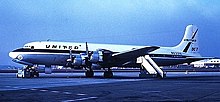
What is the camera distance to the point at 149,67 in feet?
127

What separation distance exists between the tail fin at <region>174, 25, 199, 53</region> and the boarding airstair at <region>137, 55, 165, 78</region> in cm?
877

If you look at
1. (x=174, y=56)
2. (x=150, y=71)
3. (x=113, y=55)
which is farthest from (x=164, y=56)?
(x=113, y=55)

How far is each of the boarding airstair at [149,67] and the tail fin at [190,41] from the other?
877 cm

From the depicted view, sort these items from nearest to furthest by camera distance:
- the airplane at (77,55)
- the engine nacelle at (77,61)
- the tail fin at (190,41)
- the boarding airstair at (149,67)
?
the engine nacelle at (77,61), the airplane at (77,55), the boarding airstair at (149,67), the tail fin at (190,41)

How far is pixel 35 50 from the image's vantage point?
121ft

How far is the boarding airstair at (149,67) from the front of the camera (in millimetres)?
37944

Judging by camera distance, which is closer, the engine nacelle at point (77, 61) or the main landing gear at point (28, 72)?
the engine nacelle at point (77, 61)

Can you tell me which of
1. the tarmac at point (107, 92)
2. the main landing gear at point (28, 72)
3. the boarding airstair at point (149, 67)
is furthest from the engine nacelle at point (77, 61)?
the tarmac at point (107, 92)

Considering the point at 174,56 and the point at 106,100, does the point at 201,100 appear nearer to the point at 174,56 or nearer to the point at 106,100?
the point at 106,100

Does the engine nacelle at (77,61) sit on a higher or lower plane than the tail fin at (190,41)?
lower

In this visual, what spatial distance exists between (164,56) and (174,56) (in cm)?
190

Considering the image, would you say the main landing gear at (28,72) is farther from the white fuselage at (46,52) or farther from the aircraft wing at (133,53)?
the aircraft wing at (133,53)

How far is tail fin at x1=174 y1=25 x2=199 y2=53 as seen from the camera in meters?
47.3

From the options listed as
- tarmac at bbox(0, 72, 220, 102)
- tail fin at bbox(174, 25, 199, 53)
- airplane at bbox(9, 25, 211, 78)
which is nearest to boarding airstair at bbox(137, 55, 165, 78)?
airplane at bbox(9, 25, 211, 78)
